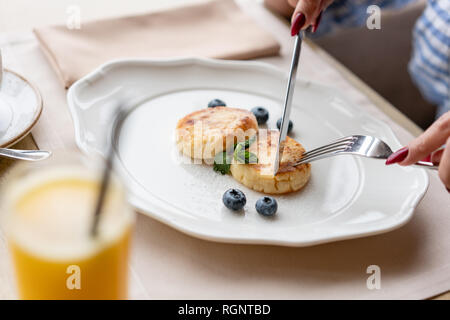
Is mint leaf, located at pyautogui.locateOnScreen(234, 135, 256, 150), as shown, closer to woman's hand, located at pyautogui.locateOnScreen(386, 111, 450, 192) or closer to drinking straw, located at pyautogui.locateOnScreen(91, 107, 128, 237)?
woman's hand, located at pyautogui.locateOnScreen(386, 111, 450, 192)

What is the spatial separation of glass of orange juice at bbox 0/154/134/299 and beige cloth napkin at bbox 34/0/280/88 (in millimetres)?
744

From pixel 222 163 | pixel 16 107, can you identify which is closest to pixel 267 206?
pixel 222 163

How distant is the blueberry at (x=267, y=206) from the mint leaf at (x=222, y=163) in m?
0.13

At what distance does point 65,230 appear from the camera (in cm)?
60

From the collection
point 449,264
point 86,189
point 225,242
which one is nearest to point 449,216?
point 449,264

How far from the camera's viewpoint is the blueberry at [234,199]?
102cm

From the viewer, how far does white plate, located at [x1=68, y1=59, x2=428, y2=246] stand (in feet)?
3.27

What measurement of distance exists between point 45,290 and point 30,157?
43 centimetres

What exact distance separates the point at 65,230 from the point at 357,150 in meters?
0.66

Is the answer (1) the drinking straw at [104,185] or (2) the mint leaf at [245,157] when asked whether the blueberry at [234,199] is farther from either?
(1) the drinking straw at [104,185]

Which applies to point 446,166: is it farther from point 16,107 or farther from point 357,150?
point 16,107

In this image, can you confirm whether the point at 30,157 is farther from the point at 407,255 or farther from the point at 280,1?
the point at 280,1

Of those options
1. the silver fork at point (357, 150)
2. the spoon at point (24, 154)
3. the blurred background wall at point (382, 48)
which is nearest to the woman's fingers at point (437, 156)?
the silver fork at point (357, 150)

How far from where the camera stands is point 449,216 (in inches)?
44.1
